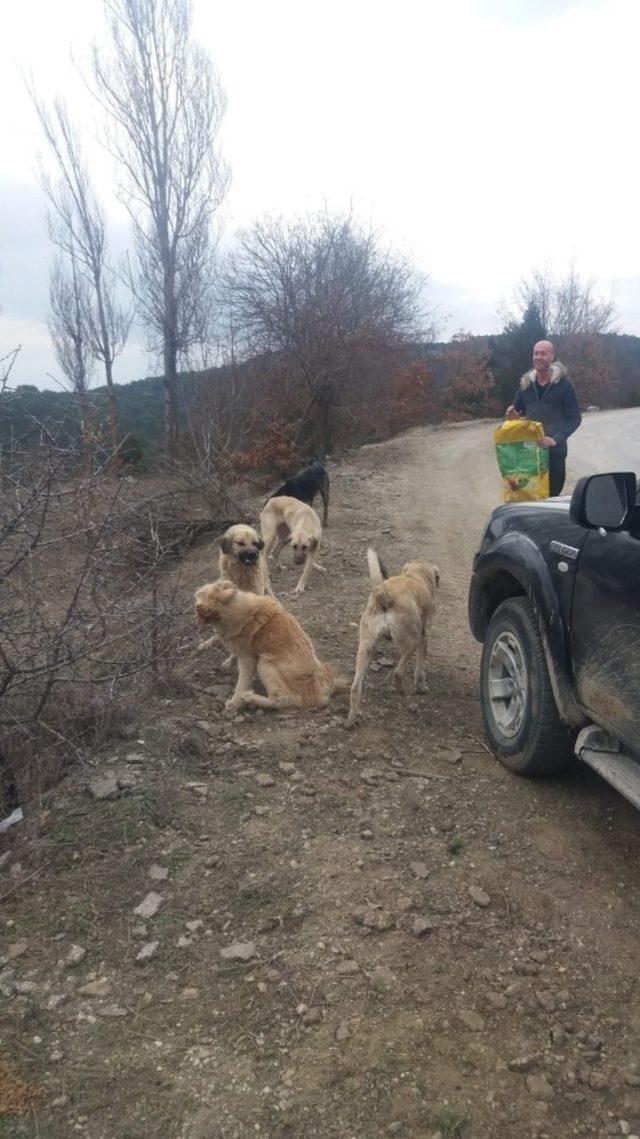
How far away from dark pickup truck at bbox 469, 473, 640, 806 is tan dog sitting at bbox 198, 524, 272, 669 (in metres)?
2.50

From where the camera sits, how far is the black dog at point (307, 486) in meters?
9.90

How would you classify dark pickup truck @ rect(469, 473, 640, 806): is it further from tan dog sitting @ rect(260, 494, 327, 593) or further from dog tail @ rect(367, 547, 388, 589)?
tan dog sitting @ rect(260, 494, 327, 593)

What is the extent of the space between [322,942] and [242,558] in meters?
4.04

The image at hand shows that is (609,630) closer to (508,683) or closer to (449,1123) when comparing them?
(508,683)

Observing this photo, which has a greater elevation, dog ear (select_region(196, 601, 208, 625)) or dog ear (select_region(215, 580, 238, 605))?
dog ear (select_region(215, 580, 238, 605))

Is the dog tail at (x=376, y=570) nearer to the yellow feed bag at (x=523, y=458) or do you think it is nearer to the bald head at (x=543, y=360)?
the yellow feed bag at (x=523, y=458)

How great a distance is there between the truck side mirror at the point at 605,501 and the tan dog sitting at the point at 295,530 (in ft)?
16.4

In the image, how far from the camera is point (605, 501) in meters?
2.99

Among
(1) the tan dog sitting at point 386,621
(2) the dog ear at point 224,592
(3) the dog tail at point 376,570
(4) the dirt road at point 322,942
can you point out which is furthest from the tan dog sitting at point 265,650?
(3) the dog tail at point 376,570

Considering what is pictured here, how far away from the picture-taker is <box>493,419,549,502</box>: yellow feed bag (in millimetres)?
6363

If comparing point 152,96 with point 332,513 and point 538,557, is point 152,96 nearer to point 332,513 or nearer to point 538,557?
point 332,513

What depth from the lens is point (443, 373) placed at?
29.3 metres

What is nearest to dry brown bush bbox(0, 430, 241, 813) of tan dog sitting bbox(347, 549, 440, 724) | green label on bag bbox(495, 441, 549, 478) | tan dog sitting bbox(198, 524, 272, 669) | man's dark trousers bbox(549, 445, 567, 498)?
tan dog sitting bbox(347, 549, 440, 724)

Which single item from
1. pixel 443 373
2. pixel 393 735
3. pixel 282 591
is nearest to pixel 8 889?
pixel 393 735
